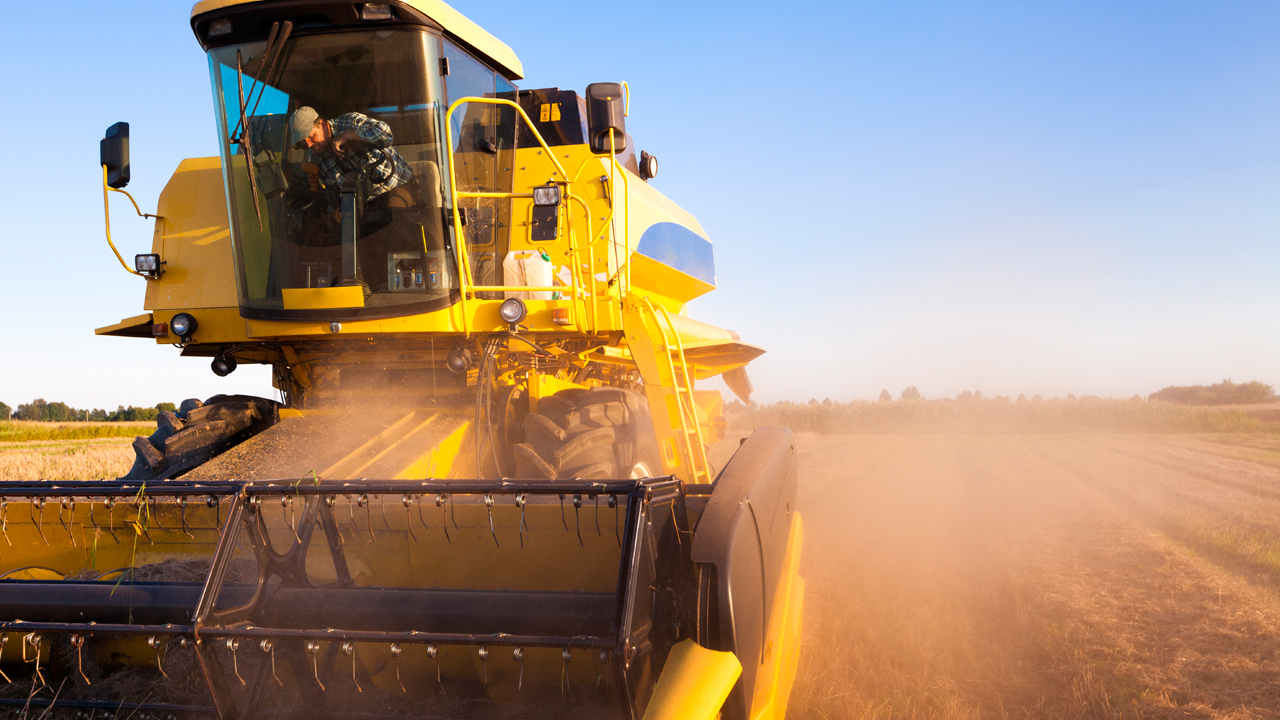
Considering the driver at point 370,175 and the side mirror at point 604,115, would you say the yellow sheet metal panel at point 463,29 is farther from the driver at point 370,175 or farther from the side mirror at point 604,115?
the side mirror at point 604,115

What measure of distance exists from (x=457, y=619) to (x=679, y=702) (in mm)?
677

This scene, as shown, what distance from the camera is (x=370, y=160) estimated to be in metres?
3.63

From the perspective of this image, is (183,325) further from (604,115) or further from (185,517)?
(604,115)

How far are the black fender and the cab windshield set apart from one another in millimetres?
1973

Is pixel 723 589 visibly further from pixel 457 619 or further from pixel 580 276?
pixel 580 276

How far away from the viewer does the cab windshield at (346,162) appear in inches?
142

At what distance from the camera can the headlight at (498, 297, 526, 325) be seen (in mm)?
3461

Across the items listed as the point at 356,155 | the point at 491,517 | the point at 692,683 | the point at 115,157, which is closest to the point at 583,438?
the point at 491,517

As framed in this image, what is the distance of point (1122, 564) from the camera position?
466cm

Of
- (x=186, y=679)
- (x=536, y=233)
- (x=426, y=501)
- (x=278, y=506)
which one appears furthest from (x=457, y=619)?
(x=536, y=233)

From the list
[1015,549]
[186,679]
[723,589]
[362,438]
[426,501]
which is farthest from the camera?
[1015,549]

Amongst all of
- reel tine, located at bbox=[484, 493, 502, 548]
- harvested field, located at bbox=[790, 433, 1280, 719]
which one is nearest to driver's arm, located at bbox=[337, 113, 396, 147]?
reel tine, located at bbox=[484, 493, 502, 548]

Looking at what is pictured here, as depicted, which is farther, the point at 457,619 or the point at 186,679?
the point at 186,679

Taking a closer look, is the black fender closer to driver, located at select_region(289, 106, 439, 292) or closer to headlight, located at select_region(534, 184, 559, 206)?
headlight, located at select_region(534, 184, 559, 206)
